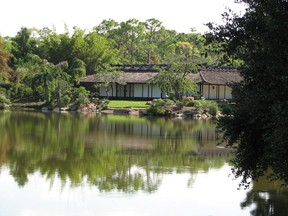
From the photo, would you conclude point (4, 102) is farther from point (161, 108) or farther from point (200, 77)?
point (200, 77)

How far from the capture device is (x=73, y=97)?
58.3 meters

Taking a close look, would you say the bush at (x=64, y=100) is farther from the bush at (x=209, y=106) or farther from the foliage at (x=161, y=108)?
the bush at (x=209, y=106)

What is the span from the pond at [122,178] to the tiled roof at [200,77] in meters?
27.8

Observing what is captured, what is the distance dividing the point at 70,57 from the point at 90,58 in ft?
8.78

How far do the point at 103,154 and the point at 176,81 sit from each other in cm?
3151

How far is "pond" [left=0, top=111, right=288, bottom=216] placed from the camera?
14.2 m

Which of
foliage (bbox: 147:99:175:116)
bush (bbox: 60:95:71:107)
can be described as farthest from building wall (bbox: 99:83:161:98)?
foliage (bbox: 147:99:175:116)

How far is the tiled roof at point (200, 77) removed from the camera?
59125 millimetres

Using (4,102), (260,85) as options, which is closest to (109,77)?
(4,102)

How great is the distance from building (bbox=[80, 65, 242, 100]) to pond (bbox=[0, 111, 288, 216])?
92.6ft

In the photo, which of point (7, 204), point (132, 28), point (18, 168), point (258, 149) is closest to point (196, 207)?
point (258, 149)

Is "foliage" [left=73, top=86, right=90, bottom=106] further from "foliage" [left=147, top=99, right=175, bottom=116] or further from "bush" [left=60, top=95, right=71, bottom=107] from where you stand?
"foliage" [left=147, top=99, right=175, bottom=116]

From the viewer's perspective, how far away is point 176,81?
2152 inches

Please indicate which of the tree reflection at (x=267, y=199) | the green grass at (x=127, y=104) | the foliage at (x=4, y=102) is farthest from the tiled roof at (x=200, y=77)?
the tree reflection at (x=267, y=199)
